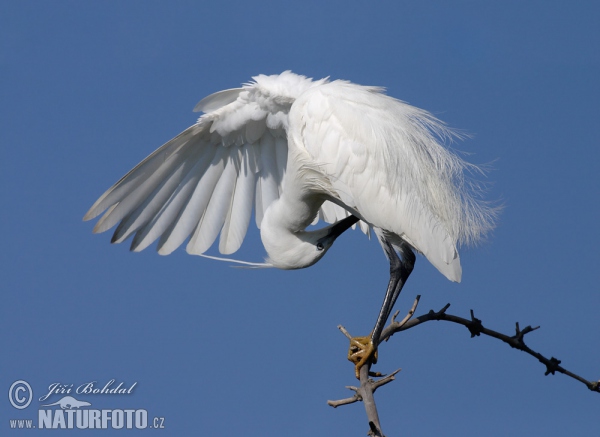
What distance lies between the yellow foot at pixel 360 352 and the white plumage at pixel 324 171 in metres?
0.72

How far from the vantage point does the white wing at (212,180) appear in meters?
6.62

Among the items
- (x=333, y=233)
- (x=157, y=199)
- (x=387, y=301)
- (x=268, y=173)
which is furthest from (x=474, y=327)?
(x=157, y=199)

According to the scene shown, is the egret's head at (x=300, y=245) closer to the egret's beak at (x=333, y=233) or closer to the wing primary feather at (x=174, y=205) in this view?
the egret's beak at (x=333, y=233)

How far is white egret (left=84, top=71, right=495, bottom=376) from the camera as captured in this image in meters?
5.70

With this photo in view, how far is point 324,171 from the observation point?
5777 millimetres

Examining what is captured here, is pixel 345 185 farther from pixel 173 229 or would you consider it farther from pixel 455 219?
pixel 173 229

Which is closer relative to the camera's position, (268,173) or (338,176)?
(338,176)

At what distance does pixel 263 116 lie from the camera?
21.7 ft

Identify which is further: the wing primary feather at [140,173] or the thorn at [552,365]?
the wing primary feather at [140,173]

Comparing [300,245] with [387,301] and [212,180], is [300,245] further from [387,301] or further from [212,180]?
[212,180]

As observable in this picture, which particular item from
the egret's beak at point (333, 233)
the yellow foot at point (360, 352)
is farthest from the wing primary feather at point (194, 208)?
the yellow foot at point (360, 352)

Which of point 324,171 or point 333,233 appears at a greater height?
point 324,171

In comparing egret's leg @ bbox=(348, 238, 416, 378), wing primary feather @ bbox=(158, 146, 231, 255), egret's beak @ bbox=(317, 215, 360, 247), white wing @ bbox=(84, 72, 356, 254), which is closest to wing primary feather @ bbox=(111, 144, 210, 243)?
white wing @ bbox=(84, 72, 356, 254)

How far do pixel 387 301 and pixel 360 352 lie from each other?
0.50m
